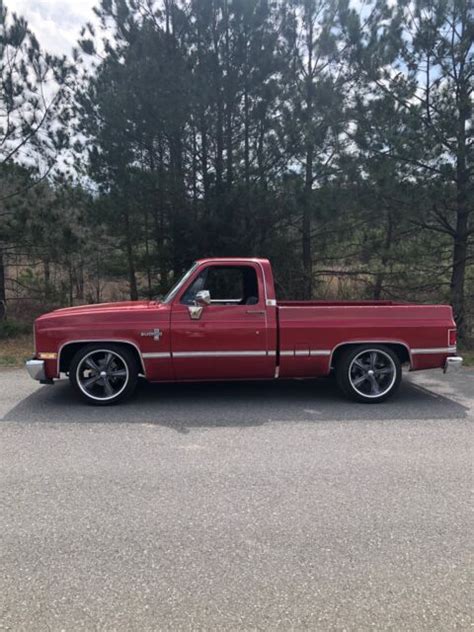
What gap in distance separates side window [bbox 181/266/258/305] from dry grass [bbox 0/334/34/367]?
4149 millimetres

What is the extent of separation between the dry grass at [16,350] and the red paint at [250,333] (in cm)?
325

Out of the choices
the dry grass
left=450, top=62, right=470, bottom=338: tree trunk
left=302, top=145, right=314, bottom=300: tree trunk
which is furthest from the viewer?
left=302, top=145, right=314, bottom=300: tree trunk

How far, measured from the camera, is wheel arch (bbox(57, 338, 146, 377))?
6129 millimetres

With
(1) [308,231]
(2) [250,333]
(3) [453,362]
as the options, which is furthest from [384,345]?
(1) [308,231]

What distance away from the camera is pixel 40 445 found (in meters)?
4.82

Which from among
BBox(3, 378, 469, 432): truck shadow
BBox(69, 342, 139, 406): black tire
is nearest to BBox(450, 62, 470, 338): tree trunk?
BBox(3, 378, 469, 432): truck shadow

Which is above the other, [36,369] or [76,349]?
[76,349]

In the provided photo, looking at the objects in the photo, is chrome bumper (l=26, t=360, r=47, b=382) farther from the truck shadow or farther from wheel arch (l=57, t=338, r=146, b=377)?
the truck shadow

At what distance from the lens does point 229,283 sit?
24.1ft

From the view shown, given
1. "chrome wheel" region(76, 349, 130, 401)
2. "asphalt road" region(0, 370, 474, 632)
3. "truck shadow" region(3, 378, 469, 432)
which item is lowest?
"asphalt road" region(0, 370, 474, 632)

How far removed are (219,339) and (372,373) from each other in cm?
200

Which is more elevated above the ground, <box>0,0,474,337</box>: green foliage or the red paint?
<box>0,0,474,337</box>: green foliage

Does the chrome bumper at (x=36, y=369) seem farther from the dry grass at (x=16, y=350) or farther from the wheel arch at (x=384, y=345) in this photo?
the wheel arch at (x=384, y=345)

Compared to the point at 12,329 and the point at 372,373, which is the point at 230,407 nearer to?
the point at 372,373
